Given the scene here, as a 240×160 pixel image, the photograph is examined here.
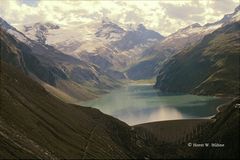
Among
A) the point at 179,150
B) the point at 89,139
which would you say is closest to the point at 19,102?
the point at 89,139

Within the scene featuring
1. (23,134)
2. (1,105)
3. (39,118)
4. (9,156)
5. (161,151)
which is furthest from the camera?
(161,151)

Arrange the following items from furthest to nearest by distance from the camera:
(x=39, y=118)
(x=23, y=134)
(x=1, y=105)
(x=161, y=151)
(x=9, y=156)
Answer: (x=161, y=151), (x=39, y=118), (x=1, y=105), (x=23, y=134), (x=9, y=156)

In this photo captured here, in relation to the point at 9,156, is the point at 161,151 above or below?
above

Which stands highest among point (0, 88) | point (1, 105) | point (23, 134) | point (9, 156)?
point (0, 88)

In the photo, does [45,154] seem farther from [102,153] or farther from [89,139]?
[89,139]

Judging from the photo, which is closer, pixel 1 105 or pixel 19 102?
pixel 1 105

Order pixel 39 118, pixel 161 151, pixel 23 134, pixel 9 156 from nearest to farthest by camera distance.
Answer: pixel 9 156
pixel 23 134
pixel 39 118
pixel 161 151

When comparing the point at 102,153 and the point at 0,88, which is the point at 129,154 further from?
the point at 0,88

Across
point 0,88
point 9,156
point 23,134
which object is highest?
point 0,88

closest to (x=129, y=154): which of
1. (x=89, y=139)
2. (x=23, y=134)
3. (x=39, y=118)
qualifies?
(x=89, y=139)
